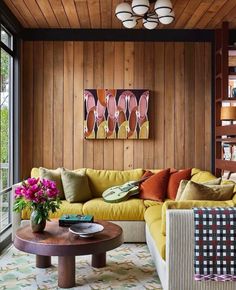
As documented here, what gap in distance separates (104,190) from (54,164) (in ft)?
2.77

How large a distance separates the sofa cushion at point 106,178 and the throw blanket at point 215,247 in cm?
232

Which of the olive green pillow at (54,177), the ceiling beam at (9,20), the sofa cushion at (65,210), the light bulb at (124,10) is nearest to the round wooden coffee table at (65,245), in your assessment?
the sofa cushion at (65,210)

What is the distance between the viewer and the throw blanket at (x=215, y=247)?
98.0 inches

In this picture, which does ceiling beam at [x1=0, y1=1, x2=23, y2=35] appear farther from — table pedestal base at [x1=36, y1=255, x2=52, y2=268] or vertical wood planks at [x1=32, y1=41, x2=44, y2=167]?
table pedestal base at [x1=36, y1=255, x2=52, y2=268]

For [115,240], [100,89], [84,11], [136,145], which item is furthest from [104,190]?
[84,11]

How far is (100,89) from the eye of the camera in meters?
5.03

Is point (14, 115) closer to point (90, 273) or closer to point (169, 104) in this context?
point (169, 104)

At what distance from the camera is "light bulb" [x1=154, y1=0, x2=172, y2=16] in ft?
11.9

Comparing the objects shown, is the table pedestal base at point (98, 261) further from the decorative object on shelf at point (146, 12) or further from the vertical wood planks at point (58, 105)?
the decorative object on shelf at point (146, 12)

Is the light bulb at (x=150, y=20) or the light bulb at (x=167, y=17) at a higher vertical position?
the light bulb at (x=150, y=20)

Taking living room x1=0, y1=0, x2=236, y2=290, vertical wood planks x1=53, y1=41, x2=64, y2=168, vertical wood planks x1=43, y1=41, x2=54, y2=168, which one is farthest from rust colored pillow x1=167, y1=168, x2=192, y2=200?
vertical wood planks x1=43, y1=41, x2=54, y2=168

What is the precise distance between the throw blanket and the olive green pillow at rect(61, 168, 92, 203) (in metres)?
2.12

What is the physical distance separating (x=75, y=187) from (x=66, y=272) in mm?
1571

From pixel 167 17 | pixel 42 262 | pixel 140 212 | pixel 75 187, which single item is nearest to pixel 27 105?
pixel 75 187
